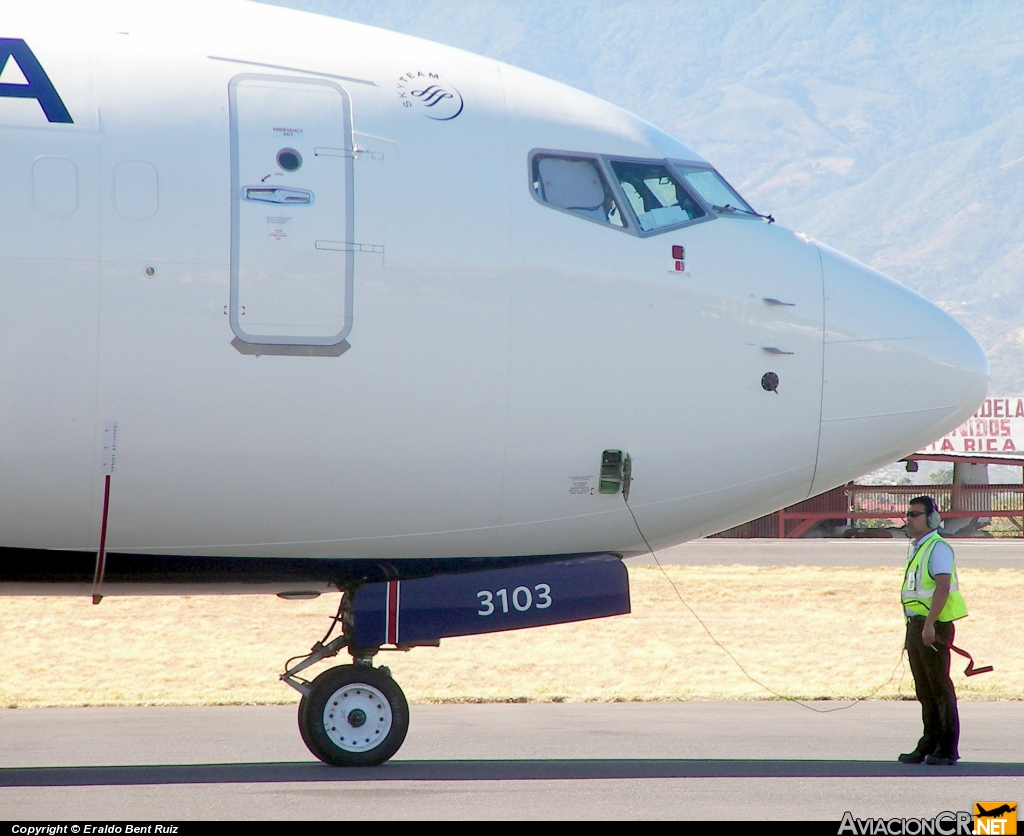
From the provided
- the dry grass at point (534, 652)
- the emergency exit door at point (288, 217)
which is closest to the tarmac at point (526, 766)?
the dry grass at point (534, 652)

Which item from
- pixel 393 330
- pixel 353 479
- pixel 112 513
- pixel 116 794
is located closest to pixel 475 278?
pixel 393 330

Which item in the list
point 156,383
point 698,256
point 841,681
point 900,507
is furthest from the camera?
point 900,507

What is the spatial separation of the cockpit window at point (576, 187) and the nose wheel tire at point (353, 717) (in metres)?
3.59

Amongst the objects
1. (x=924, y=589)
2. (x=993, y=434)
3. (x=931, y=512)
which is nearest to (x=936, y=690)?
(x=924, y=589)

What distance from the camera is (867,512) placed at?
40688 mm

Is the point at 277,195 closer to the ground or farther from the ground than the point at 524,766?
farther from the ground

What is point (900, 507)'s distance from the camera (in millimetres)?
46469

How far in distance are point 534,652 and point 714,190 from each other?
27.4 ft

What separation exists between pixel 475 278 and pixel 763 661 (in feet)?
30.9

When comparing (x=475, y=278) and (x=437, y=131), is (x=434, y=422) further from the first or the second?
(x=437, y=131)

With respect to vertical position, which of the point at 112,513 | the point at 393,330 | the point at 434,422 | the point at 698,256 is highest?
the point at 698,256

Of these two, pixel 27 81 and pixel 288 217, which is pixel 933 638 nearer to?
pixel 288 217

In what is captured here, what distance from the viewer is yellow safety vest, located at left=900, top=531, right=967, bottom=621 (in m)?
10.3

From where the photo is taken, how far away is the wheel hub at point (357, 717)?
9.56 meters
